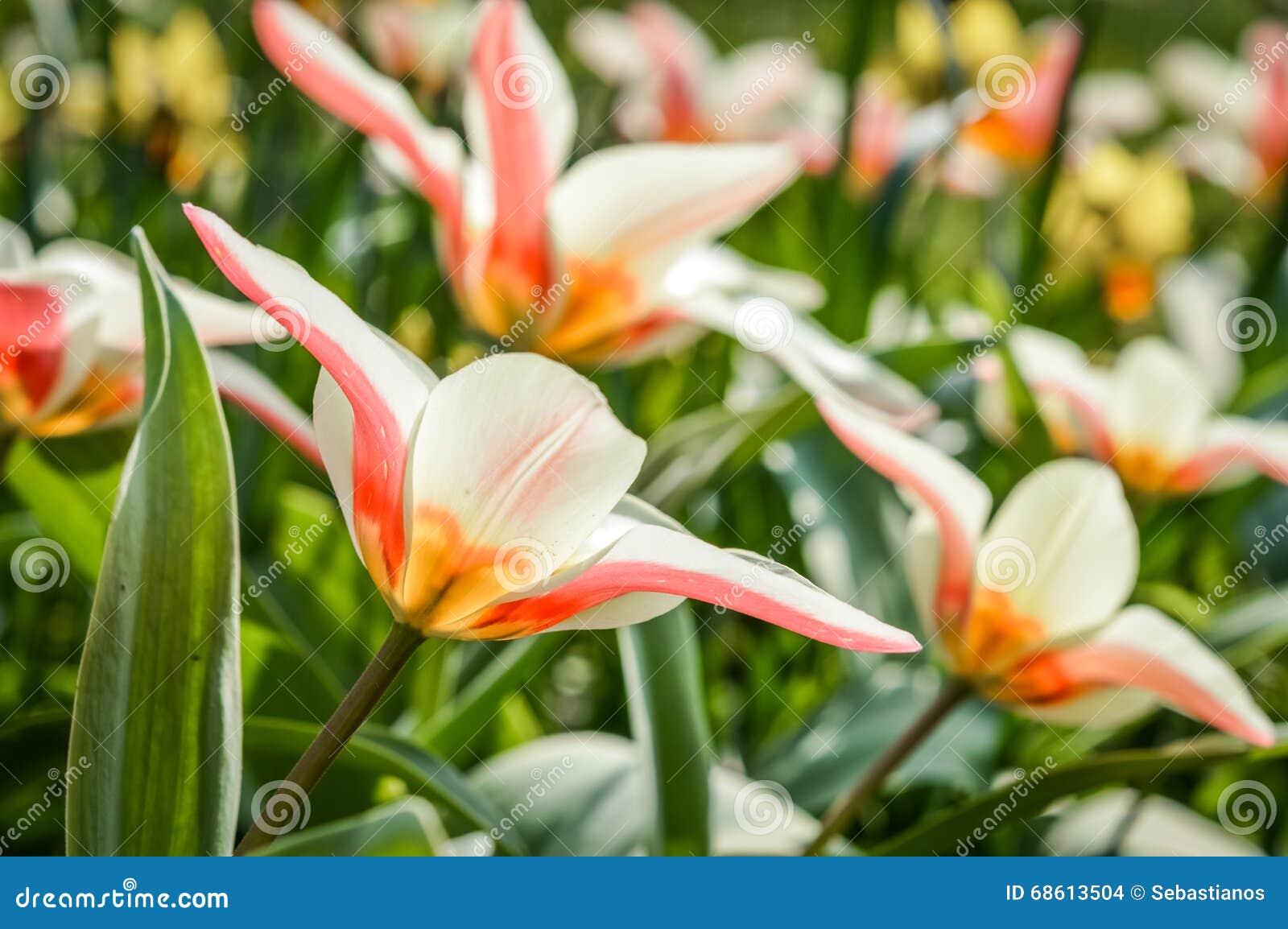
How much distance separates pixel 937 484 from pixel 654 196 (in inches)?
7.1

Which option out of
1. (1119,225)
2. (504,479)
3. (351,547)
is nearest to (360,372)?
(504,479)

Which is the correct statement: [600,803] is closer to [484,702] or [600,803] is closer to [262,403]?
[484,702]

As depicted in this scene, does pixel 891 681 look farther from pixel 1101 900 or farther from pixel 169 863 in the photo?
pixel 169 863

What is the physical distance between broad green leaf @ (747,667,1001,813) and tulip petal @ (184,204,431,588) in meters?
0.36

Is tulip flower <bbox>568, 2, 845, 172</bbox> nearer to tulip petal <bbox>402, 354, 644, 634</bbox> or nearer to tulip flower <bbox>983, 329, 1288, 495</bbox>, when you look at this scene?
tulip flower <bbox>983, 329, 1288, 495</bbox>

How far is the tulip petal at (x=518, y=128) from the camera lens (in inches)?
18.9

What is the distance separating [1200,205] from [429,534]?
4.44 feet

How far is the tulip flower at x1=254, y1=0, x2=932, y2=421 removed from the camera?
1.58 ft

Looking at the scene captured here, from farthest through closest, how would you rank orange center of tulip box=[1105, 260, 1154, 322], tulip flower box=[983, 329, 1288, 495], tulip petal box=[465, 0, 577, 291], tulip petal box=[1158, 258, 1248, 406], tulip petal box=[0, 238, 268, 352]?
orange center of tulip box=[1105, 260, 1154, 322] < tulip petal box=[1158, 258, 1248, 406] < tulip flower box=[983, 329, 1288, 495] < tulip petal box=[465, 0, 577, 291] < tulip petal box=[0, 238, 268, 352]

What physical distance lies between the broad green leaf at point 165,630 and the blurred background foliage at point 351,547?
0.09 metres

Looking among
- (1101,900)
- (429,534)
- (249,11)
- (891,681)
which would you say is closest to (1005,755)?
(891,681)

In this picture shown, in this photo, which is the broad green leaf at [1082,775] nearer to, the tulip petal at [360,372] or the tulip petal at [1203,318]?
the tulip petal at [360,372]

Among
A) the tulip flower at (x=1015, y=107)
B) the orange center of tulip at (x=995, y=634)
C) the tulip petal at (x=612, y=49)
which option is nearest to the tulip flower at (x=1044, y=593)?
the orange center of tulip at (x=995, y=634)

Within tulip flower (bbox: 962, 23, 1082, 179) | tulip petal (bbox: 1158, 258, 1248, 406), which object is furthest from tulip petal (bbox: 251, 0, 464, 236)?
tulip flower (bbox: 962, 23, 1082, 179)
